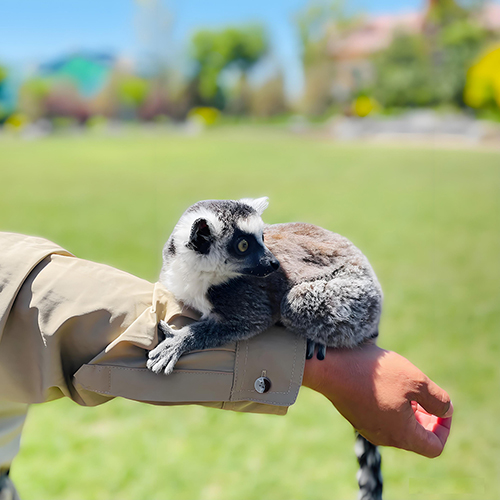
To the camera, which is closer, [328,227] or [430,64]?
[328,227]

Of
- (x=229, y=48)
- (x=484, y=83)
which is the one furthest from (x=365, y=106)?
(x=229, y=48)

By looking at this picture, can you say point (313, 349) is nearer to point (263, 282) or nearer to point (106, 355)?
point (263, 282)

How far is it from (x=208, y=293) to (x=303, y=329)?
0.35m

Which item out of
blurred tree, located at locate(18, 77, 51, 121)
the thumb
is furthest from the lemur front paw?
blurred tree, located at locate(18, 77, 51, 121)

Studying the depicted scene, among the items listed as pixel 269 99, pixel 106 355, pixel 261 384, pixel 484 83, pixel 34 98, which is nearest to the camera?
pixel 106 355

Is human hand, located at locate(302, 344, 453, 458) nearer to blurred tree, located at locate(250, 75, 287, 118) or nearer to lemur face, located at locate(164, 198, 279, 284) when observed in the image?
lemur face, located at locate(164, 198, 279, 284)

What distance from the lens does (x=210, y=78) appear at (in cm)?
5119

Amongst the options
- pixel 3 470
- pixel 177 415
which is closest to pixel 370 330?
pixel 3 470

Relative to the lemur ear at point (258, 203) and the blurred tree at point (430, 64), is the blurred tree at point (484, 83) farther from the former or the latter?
the lemur ear at point (258, 203)

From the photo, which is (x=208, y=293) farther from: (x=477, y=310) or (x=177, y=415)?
(x=477, y=310)

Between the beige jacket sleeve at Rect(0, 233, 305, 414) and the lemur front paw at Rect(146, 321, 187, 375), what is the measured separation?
0.02m

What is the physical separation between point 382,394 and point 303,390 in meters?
3.10

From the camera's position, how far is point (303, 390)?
14.7 ft

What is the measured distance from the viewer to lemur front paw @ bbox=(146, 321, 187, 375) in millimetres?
1413
